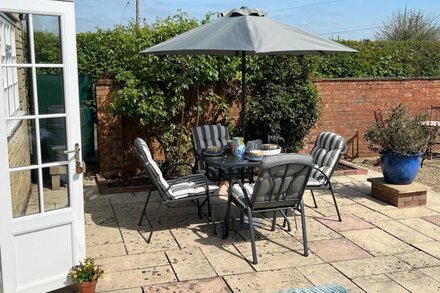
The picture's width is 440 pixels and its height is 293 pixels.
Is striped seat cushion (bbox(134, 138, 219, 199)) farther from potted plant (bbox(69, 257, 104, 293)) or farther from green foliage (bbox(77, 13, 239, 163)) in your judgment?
green foliage (bbox(77, 13, 239, 163))

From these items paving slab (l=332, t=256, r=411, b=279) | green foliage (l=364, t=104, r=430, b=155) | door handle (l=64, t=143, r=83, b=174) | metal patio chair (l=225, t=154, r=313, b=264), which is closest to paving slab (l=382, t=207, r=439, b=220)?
green foliage (l=364, t=104, r=430, b=155)

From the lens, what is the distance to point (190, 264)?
399 centimetres

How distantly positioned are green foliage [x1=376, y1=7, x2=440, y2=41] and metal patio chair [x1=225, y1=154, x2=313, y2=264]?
16424mm

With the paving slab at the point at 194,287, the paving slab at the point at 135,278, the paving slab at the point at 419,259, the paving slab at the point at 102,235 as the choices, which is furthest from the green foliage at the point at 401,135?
the paving slab at the point at 102,235

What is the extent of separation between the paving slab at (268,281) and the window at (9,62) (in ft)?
6.96

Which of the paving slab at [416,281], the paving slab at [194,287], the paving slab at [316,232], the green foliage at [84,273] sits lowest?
the paving slab at [194,287]

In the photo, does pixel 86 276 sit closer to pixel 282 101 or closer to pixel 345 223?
pixel 345 223

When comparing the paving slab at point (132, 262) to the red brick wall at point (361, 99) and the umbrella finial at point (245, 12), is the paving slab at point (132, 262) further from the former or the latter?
the red brick wall at point (361, 99)

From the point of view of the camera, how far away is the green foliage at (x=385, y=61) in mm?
9312

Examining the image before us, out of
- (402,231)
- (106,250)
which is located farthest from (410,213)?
(106,250)

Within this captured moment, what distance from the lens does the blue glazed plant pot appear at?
5.63 meters

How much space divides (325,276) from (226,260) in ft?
2.89

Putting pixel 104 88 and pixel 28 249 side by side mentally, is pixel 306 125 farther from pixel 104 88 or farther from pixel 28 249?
pixel 28 249

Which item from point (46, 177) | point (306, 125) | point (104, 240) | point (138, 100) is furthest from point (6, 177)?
point (306, 125)
